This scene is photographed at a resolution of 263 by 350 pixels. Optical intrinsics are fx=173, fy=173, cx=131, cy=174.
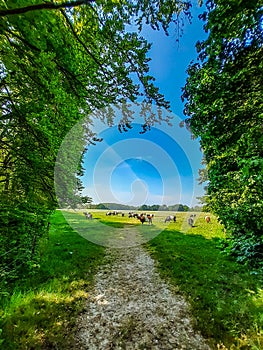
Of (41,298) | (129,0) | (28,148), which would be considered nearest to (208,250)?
(41,298)

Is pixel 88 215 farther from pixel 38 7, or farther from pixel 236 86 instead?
pixel 38 7

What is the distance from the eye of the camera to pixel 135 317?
3928mm

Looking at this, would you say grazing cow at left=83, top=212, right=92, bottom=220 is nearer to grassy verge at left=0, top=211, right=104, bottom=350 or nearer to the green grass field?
the green grass field

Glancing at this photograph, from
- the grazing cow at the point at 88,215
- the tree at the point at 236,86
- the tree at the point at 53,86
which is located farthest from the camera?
the grazing cow at the point at 88,215

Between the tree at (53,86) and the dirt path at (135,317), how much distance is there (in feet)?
6.62

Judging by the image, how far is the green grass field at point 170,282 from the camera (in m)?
3.19

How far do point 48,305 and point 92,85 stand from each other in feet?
20.2

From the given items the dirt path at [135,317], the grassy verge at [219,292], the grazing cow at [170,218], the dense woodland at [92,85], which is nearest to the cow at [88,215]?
the grazing cow at [170,218]

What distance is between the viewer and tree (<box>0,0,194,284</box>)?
3.42m

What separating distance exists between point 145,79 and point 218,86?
2.00m

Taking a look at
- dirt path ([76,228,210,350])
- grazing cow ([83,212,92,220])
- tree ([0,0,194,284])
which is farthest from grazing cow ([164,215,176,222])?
tree ([0,0,194,284])

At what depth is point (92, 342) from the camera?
325 cm

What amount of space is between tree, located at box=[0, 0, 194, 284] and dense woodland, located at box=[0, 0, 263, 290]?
0.02m

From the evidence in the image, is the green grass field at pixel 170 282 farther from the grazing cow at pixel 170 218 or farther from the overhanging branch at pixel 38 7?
the grazing cow at pixel 170 218
